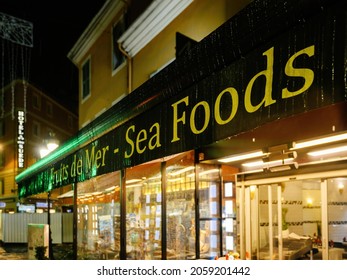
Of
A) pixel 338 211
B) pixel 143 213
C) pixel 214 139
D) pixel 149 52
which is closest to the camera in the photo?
pixel 214 139

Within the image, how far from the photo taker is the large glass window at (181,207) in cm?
667

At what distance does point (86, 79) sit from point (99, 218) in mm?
7810

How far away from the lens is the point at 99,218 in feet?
30.4

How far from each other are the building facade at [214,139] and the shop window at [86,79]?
5.76 feet

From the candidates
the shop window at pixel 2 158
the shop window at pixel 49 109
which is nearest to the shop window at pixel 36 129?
the shop window at pixel 49 109

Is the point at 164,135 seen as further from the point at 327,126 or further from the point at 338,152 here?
the point at 338,152

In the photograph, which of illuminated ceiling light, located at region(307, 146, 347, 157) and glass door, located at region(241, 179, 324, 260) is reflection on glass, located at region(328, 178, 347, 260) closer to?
glass door, located at region(241, 179, 324, 260)

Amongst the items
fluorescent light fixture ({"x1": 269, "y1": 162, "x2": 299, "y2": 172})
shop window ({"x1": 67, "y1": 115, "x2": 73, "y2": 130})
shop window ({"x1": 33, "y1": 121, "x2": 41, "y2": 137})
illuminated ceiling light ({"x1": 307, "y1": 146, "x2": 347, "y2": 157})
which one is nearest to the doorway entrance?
fluorescent light fixture ({"x1": 269, "y1": 162, "x2": 299, "y2": 172})

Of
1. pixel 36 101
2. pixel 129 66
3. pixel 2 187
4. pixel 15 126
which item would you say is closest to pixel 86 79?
pixel 129 66

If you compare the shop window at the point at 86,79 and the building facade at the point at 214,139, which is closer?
the building facade at the point at 214,139

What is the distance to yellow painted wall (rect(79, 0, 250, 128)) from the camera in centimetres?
747

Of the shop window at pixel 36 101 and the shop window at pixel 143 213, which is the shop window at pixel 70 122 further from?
the shop window at pixel 143 213

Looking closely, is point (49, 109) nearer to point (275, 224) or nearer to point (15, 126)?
point (15, 126)

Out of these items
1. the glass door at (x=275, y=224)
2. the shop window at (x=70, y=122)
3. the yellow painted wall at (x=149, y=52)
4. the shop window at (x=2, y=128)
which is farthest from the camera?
the shop window at (x=70, y=122)
